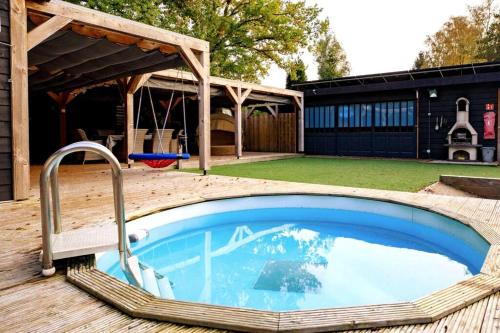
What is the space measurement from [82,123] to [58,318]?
1327 cm

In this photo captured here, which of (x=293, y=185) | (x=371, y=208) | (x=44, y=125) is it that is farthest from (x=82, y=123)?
(x=371, y=208)

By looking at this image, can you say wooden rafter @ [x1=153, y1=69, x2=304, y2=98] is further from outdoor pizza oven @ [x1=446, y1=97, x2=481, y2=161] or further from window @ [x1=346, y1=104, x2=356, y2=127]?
outdoor pizza oven @ [x1=446, y1=97, x2=481, y2=161]

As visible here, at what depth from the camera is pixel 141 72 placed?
8383 mm

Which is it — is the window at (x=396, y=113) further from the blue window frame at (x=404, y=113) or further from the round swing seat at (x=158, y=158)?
the round swing seat at (x=158, y=158)

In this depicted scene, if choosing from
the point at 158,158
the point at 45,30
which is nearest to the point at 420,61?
the point at 158,158

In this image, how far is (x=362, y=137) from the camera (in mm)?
13797

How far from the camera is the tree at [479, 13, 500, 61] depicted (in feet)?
77.3

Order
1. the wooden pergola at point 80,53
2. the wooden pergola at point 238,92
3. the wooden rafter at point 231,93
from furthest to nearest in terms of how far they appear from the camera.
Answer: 1. the wooden rafter at point 231,93
2. the wooden pergola at point 238,92
3. the wooden pergola at point 80,53

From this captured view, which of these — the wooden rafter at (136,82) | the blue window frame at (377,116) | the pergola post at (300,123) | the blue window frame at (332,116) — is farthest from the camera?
the pergola post at (300,123)

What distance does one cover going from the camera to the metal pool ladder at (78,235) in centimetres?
210

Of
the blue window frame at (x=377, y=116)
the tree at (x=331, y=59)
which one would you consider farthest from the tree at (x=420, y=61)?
the blue window frame at (x=377, y=116)

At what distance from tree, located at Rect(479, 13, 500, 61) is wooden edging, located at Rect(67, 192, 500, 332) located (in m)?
27.5

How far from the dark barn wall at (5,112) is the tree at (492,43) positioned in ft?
90.9

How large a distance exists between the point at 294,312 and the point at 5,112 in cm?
466
